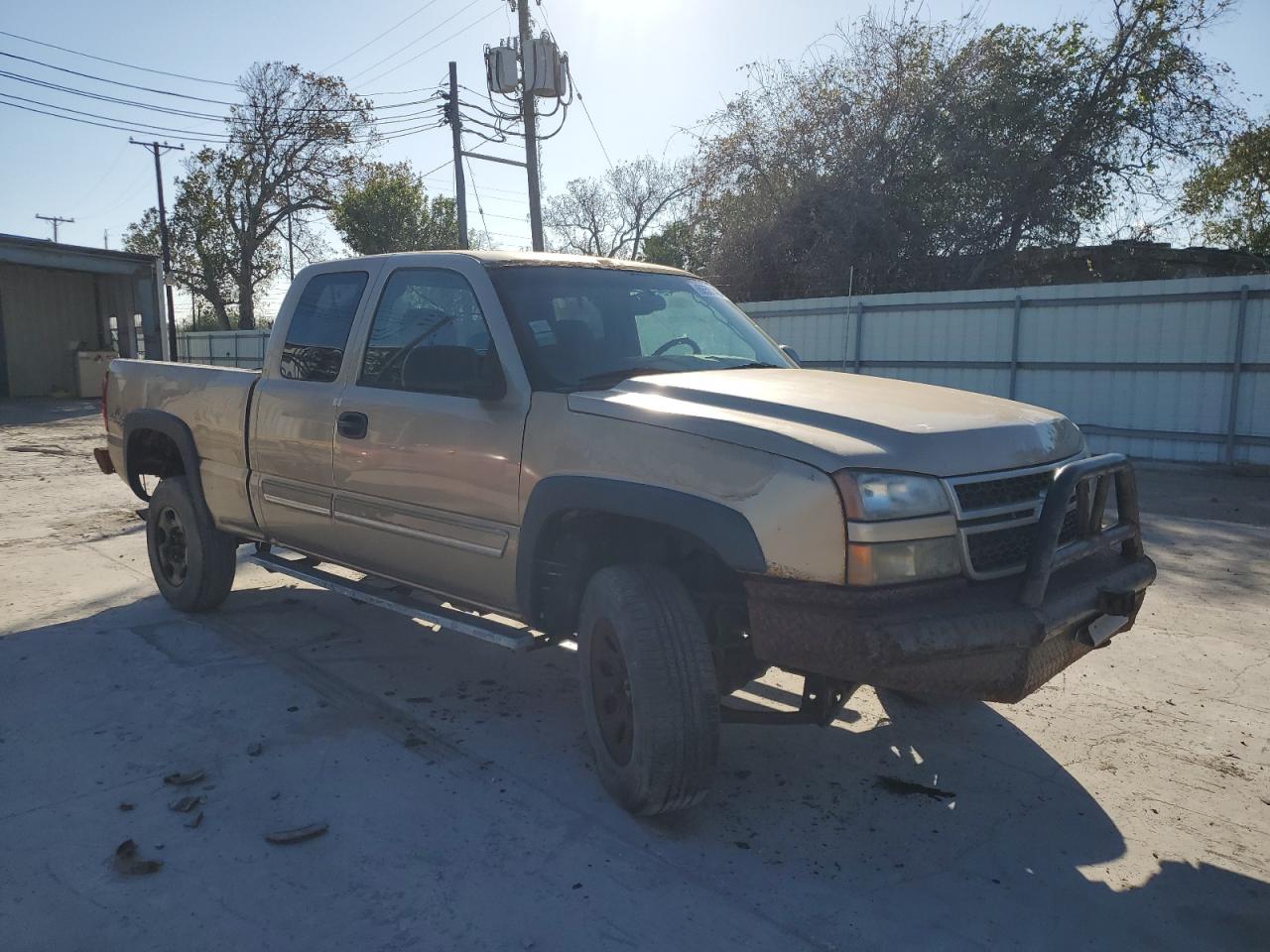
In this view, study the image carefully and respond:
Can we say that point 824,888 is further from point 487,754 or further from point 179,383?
point 179,383

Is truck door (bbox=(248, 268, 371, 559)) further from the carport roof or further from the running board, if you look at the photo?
the carport roof

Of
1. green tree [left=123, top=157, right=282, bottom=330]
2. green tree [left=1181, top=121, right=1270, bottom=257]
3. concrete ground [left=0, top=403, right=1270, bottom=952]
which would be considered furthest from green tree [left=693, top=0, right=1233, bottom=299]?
green tree [left=123, top=157, right=282, bottom=330]

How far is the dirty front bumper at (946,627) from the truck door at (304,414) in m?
2.53

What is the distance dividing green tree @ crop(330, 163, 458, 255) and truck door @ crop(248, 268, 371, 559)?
3206cm

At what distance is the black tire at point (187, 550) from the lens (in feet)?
17.8

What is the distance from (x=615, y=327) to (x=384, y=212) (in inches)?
1395

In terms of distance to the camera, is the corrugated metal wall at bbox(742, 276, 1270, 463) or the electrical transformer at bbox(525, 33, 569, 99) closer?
the corrugated metal wall at bbox(742, 276, 1270, 463)

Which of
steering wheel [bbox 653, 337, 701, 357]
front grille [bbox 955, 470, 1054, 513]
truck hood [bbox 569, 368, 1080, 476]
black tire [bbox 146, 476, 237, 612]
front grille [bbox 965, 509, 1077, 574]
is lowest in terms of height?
black tire [bbox 146, 476, 237, 612]

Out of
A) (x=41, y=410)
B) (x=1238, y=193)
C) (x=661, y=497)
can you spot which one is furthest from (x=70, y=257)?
(x=1238, y=193)

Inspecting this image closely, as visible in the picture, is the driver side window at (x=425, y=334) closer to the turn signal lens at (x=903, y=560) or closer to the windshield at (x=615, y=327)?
the windshield at (x=615, y=327)

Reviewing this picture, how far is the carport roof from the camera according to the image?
20516mm

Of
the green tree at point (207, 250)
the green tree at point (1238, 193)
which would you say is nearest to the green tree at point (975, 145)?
the green tree at point (1238, 193)

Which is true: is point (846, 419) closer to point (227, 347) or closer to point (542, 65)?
point (542, 65)

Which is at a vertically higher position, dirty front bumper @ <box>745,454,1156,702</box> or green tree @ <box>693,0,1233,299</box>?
green tree @ <box>693,0,1233,299</box>
